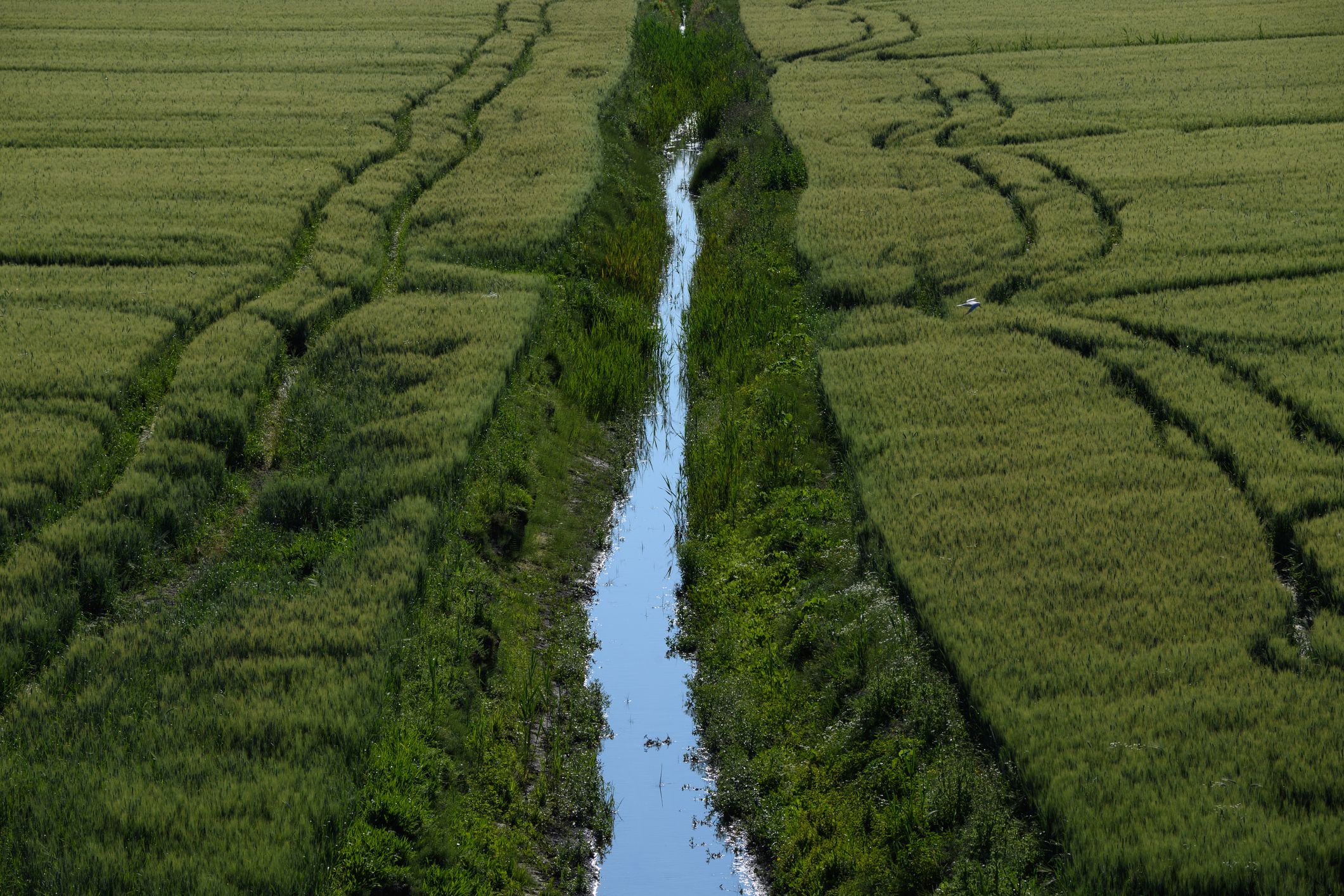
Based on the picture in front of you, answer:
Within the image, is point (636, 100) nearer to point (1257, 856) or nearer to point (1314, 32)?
point (1314, 32)

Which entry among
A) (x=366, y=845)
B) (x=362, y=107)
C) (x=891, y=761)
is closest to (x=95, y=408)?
(x=366, y=845)

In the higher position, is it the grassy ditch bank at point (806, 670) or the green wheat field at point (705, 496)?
the green wheat field at point (705, 496)

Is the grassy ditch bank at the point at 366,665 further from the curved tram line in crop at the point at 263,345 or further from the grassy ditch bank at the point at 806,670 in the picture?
the grassy ditch bank at the point at 806,670

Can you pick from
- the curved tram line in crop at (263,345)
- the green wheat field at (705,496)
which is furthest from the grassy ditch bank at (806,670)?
the curved tram line in crop at (263,345)

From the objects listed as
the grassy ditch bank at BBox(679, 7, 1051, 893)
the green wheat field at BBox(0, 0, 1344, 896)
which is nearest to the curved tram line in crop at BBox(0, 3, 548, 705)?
the green wheat field at BBox(0, 0, 1344, 896)

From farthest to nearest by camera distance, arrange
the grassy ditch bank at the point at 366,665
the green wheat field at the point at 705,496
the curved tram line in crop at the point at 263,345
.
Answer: the curved tram line in crop at the point at 263,345 < the green wheat field at the point at 705,496 < the grassy ditch bank at the point at 366,665

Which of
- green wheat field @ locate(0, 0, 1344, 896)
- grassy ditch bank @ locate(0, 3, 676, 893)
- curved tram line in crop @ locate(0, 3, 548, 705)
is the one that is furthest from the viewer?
curved tram line in crop @ locate(0, 3, 548, 705)

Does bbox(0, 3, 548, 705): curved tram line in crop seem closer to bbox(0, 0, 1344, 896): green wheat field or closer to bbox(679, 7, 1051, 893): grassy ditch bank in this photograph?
bbox(0, 0, 1344, 896): green wheat field

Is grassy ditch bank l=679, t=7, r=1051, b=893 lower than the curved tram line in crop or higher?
lower

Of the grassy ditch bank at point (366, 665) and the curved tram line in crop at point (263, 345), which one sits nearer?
the grassy ditch bank at point (366, 665)
